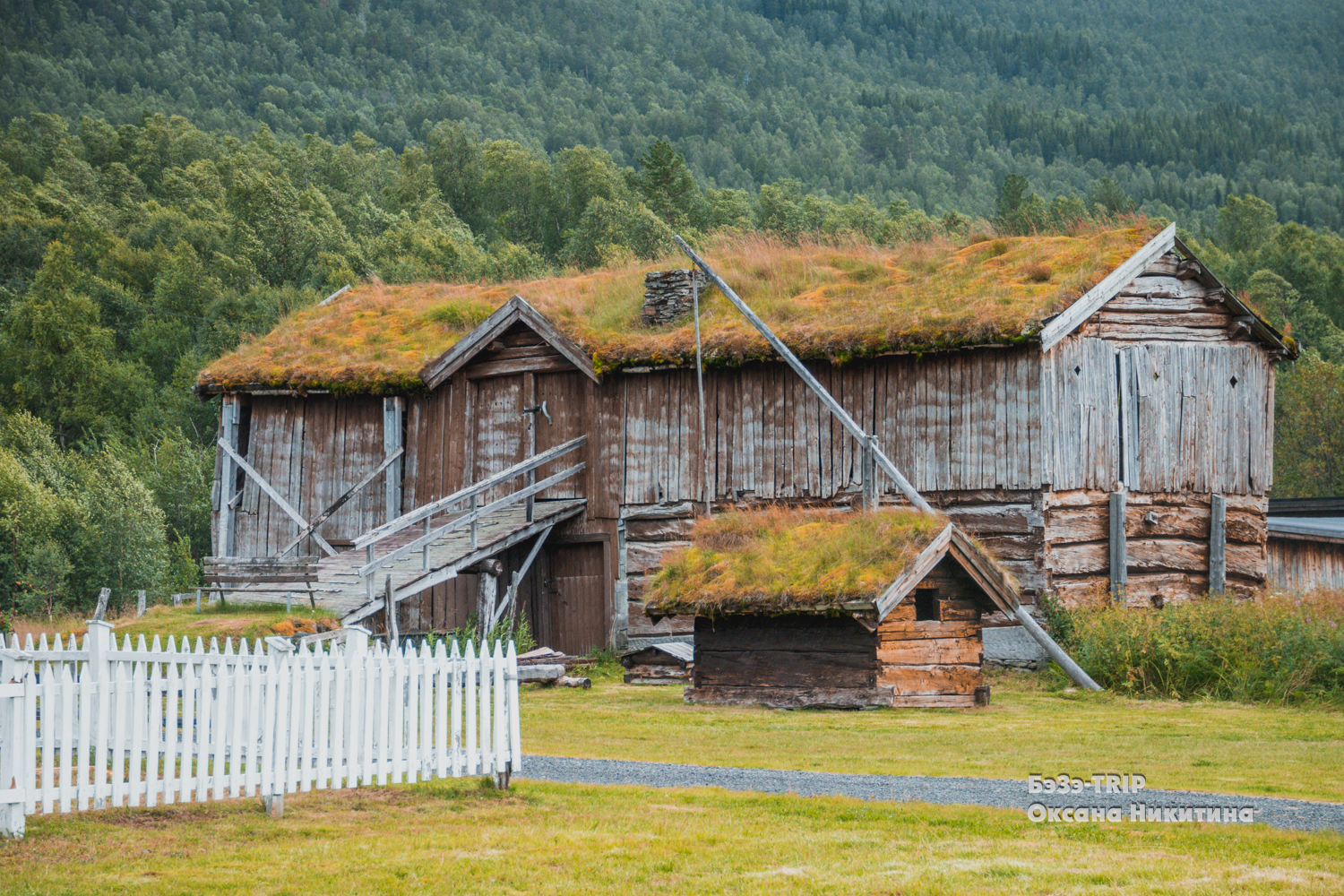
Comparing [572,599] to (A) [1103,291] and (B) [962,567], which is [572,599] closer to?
(B) [962,567]

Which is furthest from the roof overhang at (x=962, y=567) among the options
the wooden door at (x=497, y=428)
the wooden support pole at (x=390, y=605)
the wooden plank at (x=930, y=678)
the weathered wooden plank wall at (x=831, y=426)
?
the wooden door at (x=497, y=428)

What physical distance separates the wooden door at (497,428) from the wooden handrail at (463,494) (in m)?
0.37

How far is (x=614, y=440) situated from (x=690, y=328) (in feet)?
8.55

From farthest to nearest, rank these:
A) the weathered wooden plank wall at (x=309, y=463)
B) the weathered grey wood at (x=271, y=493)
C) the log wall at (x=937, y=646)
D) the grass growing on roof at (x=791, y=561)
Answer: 1. the weathered wooden plank wall at (x=309, y=463)
2. the weathered grey wood at (x=271, y=493)
3. the log wall at (x=937, y=646)
4. the grass growing on roof at (x=791, y=561)

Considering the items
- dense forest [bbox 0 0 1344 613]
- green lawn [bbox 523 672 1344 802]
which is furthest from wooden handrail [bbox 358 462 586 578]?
dense forest [bbox 0 0 1344 613]

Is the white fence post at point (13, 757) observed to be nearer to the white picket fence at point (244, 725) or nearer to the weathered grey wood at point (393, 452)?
the white picket fence at point (244, 725)

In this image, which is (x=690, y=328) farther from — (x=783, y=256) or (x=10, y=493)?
(x=10, y=493)

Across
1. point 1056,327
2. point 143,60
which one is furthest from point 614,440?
point 143,60

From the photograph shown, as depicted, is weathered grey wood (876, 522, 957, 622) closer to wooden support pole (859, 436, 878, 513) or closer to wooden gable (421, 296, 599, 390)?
wooden support pole (859, 436, 878, 513)

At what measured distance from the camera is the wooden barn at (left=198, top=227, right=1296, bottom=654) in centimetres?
2320

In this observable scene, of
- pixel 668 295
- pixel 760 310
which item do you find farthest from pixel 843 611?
pixel 668 295

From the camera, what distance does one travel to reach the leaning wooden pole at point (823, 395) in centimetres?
2143

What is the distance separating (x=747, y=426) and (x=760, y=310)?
234 cm

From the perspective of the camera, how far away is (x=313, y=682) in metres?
10.6
